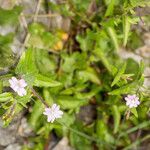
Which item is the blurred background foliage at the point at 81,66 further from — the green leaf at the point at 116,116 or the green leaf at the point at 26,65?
the green leaf at the point at 26,65

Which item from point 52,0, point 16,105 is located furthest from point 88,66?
point 16,105

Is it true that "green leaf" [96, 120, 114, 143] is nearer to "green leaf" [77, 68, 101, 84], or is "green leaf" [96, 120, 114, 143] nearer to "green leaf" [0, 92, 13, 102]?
"green leaf" [77, 68, 101, 84]

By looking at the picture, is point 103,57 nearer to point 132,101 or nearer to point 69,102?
point 69,102

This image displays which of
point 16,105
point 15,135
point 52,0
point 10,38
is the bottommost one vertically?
point 16,105

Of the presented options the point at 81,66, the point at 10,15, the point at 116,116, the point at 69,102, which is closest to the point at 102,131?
the point at 116,116

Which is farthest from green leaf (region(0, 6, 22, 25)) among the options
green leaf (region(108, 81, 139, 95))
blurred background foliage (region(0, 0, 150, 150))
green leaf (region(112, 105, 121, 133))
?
green leaf (region(108, 81, 139, 95))

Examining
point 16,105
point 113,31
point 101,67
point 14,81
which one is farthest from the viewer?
point 101,67

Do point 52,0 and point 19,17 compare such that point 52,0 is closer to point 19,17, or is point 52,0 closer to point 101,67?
point 19,17

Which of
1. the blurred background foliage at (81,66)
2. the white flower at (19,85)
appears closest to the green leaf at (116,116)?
the blurred background foliage at (81,66)
